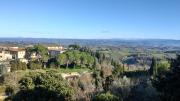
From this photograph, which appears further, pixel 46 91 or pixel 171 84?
pixel 46 91

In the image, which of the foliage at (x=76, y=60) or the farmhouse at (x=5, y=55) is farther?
the farmhouse at (x=5, y=55)

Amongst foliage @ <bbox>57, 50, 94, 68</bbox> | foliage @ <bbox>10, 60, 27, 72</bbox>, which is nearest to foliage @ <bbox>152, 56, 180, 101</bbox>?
foliage @ <bbox>10, 60, 27, 72</bbox>

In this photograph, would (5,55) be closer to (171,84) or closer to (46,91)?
(46,91)

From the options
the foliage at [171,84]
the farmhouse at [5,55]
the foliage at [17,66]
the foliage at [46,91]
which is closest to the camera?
the foliage at [171,84]

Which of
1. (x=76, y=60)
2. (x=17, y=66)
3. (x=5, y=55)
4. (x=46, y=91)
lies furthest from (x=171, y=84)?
(x=5, y=55)

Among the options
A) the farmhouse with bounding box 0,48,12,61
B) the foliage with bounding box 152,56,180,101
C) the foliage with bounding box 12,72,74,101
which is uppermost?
the foliage with bounding box 152,56,180,101

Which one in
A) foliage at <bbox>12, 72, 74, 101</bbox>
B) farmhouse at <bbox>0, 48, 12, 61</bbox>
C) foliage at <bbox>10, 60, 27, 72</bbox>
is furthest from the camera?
farmhouse at <bbox>0, 48, 12, 61</bbox>

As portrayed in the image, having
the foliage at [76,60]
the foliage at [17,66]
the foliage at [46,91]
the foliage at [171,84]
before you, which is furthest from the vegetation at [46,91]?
the foliage at [76,60]

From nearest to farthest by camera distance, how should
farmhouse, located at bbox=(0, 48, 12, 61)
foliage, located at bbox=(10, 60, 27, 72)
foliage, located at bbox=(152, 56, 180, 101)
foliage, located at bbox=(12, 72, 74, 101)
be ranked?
foliage, located at bbox=(152, 56, 180, 101) → foliage, located at bbox=(12, 72, 74, 101) → foliage, located at bbox=(10, 60, 27, 72) → farmhouse, located at bbox=(0, 48, 12, 61)

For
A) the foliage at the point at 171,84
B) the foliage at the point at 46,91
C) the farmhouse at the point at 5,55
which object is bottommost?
the farmhouse at the point at 5,55

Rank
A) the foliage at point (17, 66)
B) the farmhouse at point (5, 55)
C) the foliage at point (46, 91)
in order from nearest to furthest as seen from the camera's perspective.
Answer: the foliage at point (46, 91)
the foliage at point (17, 66)
the farmhouse at point (5, 55)

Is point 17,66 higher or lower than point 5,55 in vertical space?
higher

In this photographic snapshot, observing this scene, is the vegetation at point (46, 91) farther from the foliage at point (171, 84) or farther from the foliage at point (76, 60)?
the foliage at point (76, 60)

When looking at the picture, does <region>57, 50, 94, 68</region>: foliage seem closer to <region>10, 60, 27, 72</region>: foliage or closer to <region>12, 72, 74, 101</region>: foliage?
<region>10, 60, 27, 72</region>: foliage
